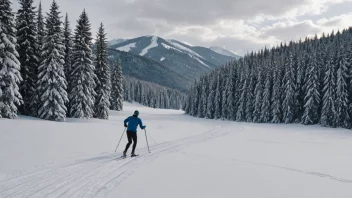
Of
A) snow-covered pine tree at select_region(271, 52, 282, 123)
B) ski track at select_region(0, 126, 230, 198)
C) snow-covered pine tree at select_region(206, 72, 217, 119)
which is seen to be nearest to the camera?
ski track at select_region(0, 126, 230, 198)

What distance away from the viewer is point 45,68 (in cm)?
3272

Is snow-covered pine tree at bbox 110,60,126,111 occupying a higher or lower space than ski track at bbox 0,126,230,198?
higher

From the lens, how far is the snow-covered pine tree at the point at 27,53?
33078 millimetres

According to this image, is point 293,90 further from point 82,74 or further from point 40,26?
point 40,26

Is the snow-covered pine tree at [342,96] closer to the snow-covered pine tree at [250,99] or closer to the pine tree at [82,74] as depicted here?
the snow-covered pine tree at [250,99]

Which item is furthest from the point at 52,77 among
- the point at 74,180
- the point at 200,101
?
the point at 200,101

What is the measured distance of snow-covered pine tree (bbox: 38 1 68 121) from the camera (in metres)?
31.9

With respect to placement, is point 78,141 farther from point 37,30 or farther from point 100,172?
point 37,30

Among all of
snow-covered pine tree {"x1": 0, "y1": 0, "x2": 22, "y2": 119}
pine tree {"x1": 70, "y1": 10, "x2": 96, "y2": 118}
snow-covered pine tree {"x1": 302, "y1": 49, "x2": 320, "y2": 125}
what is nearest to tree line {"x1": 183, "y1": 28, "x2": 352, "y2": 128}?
snow-covered pine tree {"x1": 302, "y1": 49, "x2": 320, "y2": 125}

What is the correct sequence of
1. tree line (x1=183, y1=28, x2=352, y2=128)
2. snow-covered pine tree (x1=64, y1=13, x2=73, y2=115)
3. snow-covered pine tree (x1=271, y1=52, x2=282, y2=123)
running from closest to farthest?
snow-covered pine tree (x1=64, y1=13, x2=73, y2=115)
tree line (x1=183, y1=28, x2=352, y2=128)
snow-covered pine tree (x1=271, y1=52, x2=282, y2=123)

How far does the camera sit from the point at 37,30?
35375 millimetres

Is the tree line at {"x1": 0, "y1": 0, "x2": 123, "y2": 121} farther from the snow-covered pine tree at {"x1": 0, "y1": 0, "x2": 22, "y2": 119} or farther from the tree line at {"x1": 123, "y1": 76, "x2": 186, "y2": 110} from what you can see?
the tree line at {"x1": 123, "y1": 76, "x2": 186, "y2": 110}

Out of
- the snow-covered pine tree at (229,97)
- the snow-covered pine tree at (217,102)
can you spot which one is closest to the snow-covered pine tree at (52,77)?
the snow-covered pine tree at (229,97)

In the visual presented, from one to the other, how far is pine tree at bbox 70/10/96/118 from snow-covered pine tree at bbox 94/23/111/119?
348 cm
